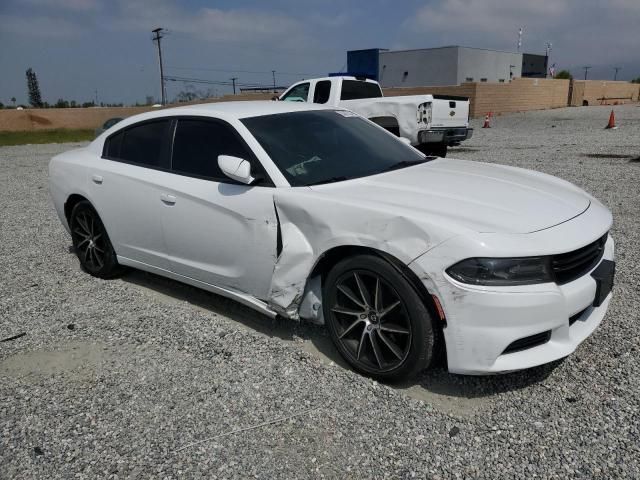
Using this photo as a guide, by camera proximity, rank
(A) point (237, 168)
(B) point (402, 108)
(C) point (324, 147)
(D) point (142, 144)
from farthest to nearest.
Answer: (B) point (402, 108), (D) point (142, 144), (C) point (324, 147), (A) point (237, 168)

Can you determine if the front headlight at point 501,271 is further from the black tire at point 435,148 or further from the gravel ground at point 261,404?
the black tire at point 435,148

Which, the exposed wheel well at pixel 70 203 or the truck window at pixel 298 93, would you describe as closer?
the exposed wheel well at pixel 70 203

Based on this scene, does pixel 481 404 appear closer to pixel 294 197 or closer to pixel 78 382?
pixel 294 197

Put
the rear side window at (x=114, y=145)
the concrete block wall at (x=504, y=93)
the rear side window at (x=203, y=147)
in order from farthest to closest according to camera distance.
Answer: the concrete block wall at (x=504, y=93), the rear side window at (x=114, y=145), the rear side window at (x=203, y=147)

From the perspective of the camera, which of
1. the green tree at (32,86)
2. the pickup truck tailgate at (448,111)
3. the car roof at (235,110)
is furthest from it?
the green tree at (32,86)

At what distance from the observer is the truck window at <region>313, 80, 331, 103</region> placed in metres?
11.8

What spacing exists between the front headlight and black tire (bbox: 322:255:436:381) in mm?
296

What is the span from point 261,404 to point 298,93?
1031cm

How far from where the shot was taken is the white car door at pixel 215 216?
11.0ft

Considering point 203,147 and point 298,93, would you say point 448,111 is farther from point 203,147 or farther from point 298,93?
point 203,147

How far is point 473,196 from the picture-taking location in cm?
302

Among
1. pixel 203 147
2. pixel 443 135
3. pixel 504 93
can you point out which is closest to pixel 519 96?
pixel 504 93

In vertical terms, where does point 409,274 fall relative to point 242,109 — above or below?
below

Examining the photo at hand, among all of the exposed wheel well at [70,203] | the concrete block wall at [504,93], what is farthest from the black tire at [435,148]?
the concrete block wall at [504,93]
